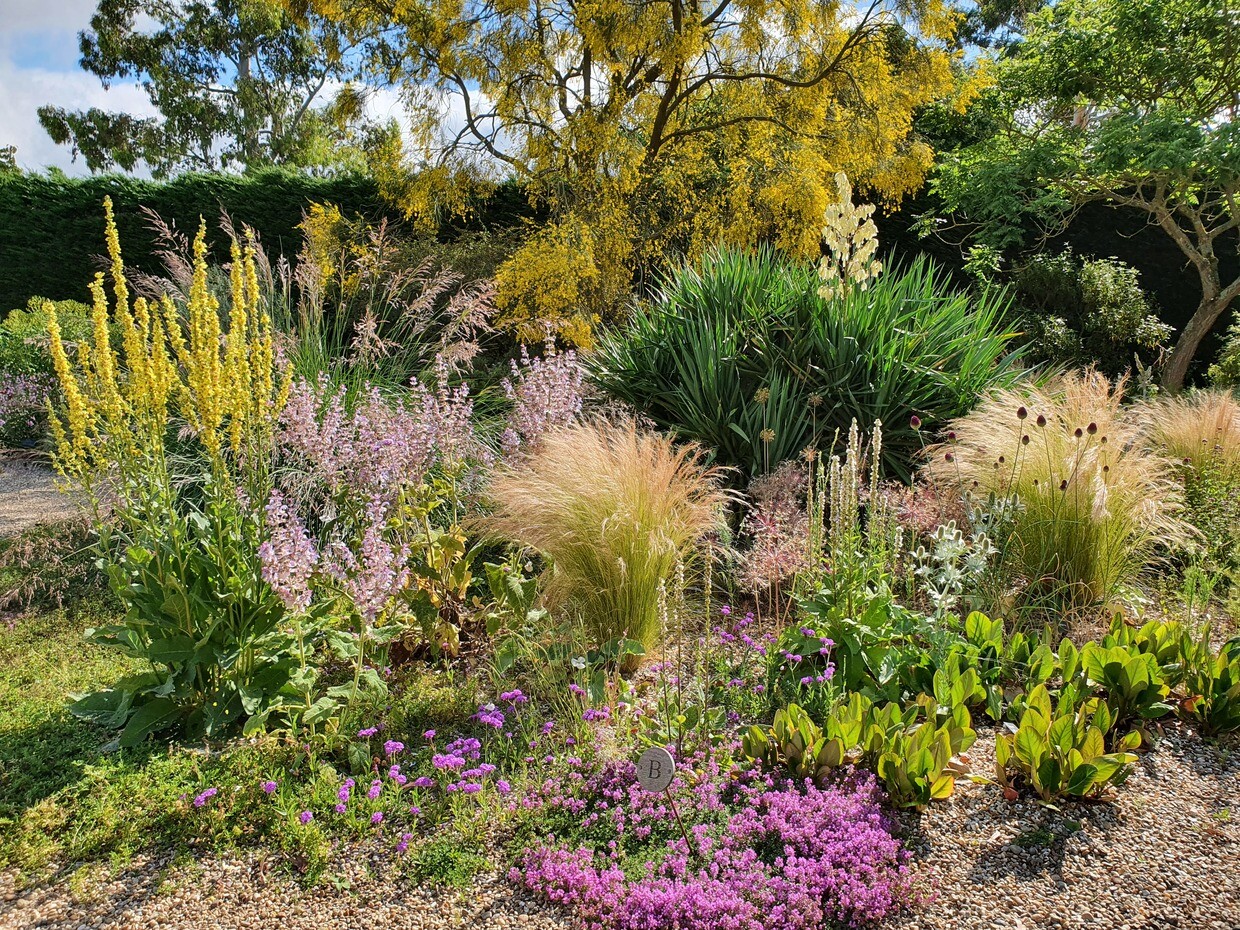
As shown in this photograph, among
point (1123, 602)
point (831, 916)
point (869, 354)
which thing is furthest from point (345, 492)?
point (1123, 602)

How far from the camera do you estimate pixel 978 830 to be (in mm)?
2291

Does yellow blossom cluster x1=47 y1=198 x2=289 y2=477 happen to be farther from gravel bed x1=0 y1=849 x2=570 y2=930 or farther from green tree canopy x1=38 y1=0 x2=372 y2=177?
green tree canopy x1=38 y1=0 x2=372 y2=177

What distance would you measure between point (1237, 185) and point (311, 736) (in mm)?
9842

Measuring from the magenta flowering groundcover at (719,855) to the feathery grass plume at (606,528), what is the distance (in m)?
0.89

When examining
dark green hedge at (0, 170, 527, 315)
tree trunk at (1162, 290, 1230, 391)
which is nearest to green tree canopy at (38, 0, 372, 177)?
dark green hedge at (0, 170, 527, 315)

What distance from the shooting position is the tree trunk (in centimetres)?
920

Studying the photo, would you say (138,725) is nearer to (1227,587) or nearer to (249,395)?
(249,395)

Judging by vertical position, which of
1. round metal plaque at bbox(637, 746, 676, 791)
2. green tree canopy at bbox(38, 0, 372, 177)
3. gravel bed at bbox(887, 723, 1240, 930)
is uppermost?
green tree canopy at bbox(38, 0, 372, 177)

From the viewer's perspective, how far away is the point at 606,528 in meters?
3.33

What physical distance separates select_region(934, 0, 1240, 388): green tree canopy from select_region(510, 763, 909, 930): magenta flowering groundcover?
302 inches

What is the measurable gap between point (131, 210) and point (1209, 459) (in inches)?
556

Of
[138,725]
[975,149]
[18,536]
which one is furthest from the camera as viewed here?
[975,149]

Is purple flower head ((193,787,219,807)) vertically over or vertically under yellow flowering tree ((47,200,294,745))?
under

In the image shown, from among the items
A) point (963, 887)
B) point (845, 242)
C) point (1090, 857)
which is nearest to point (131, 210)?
point (845, 242)
